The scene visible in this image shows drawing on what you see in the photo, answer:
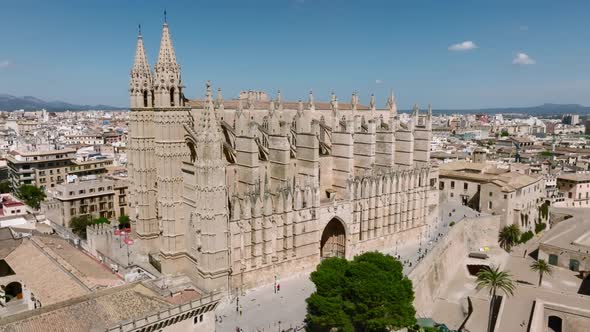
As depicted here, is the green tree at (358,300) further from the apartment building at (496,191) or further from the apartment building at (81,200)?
the apartment building at (81,200)

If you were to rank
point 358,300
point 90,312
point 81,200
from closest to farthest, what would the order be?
point 90,312, point 358,300, point 81,200

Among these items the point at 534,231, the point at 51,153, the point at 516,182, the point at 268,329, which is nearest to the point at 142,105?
the point at 268,329

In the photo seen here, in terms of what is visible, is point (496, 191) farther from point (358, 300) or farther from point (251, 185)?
point (251, 185)

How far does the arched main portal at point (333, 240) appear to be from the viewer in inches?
1571

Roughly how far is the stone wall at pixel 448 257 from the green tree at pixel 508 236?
1.75 meters

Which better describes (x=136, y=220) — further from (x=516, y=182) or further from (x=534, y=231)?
(x=534, y=231)

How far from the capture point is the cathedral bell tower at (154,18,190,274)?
3453 centimetres

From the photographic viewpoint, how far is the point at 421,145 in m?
48.2

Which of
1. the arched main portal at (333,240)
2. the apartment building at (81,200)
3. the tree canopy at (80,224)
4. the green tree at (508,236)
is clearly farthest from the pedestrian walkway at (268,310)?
the apartment building at (81,200)

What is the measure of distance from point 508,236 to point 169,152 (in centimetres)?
4316

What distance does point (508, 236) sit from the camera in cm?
5447

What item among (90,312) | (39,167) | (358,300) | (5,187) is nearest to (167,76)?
(90,312)

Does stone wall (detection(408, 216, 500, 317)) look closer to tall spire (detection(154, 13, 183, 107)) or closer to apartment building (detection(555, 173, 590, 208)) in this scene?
tall spire (detection(154, 13, 183, 107))

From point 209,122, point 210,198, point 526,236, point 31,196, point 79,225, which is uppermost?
point 209,122
